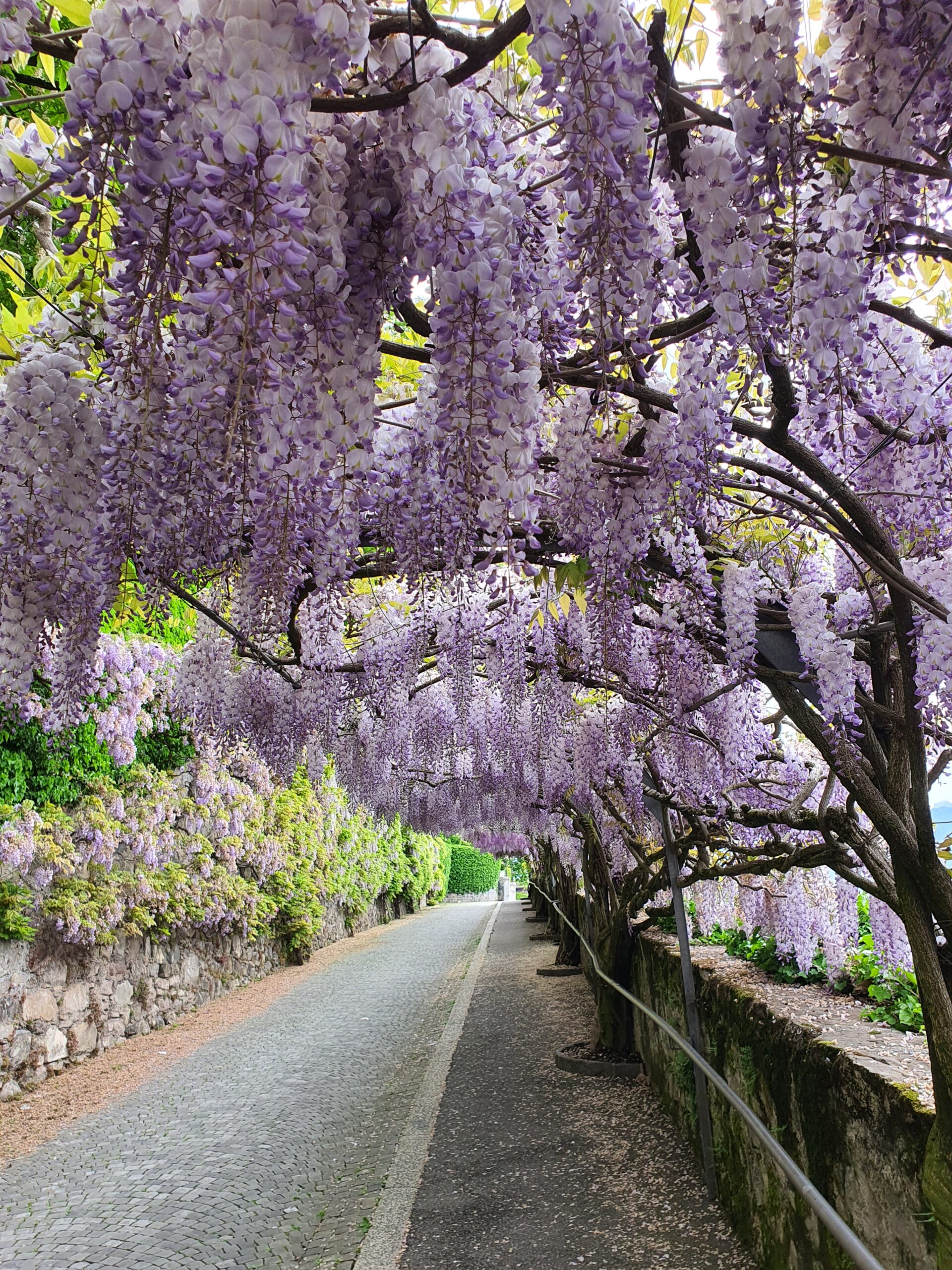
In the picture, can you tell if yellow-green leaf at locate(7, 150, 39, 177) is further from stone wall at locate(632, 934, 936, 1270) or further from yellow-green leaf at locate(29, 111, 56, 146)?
stone wall at locate(632, 934, 936, 1270)

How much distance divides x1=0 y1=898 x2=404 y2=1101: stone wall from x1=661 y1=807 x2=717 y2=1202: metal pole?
4827 millimetres

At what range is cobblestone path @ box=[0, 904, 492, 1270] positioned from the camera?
374 cm

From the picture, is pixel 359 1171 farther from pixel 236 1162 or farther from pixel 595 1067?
pixel 595 1067

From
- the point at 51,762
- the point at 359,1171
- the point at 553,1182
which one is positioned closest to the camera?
the point at 553,1182

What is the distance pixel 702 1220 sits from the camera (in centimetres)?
370

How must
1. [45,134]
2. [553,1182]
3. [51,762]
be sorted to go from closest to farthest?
[45,134] < [553,1182] < [51,762]

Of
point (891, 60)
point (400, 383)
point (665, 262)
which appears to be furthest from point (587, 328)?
point (400, 383)

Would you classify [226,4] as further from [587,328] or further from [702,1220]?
[702,1220]

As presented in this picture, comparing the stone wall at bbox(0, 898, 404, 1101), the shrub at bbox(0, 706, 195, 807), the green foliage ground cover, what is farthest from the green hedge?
the green foliage ground cover

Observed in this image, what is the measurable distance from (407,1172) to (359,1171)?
323mm

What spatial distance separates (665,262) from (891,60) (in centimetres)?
44

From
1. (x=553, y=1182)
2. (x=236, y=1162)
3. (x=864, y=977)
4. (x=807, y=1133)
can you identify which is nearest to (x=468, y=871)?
(x=236, y=1162)

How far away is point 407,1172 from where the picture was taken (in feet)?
14.9

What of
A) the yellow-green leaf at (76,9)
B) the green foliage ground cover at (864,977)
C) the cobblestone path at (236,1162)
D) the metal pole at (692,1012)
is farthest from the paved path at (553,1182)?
the yellow-green leaf at (76,9)
